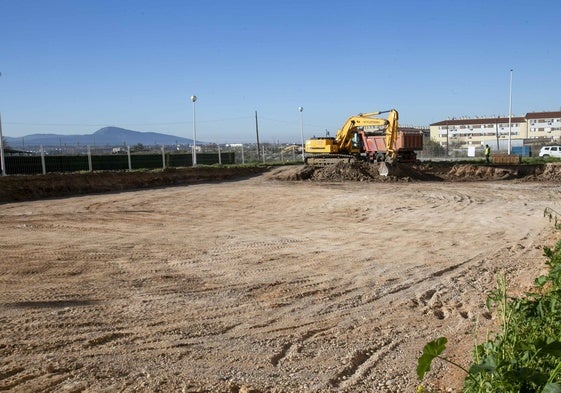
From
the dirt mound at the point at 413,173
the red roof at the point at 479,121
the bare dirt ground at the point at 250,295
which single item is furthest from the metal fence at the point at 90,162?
the red roof at the point at 479,121

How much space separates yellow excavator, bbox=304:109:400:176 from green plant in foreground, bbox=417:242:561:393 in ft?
98.7

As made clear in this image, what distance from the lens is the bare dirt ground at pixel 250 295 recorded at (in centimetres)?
540

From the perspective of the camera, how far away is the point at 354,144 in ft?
120

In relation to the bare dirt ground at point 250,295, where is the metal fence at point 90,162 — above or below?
above

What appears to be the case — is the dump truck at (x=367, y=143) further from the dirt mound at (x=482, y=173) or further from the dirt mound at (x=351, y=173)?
the dirt mound at (x=482, y=173)

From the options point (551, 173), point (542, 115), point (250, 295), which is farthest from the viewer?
point (542, 115)

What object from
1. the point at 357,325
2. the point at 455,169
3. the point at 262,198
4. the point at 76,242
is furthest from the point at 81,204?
the point at 455,169

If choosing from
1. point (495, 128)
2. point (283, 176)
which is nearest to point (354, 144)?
point (283, 176)

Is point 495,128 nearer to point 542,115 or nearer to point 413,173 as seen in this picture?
point 542,115

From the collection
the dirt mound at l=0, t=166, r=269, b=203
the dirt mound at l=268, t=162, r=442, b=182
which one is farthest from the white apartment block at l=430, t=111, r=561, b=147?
the dirt mound at l=0, t=166, r=269, b=203

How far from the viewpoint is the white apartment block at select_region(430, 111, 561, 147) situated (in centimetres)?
10569

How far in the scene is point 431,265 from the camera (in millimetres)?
10289

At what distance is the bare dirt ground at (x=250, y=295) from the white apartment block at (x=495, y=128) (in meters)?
93.8

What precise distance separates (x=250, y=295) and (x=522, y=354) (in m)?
4.90
